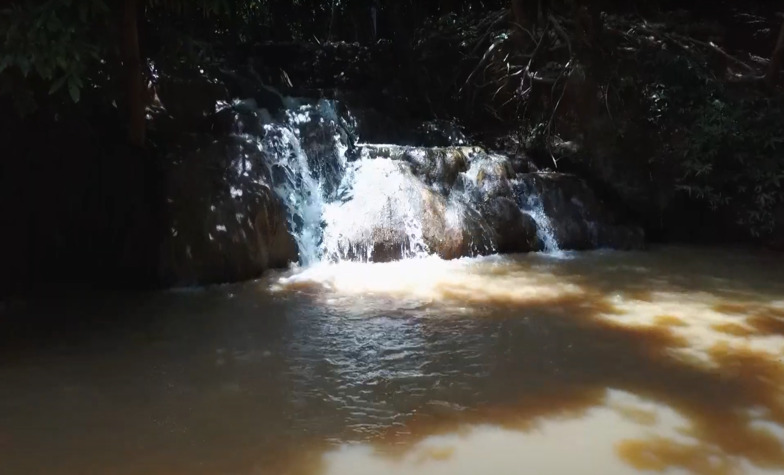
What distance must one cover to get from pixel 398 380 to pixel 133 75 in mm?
4122

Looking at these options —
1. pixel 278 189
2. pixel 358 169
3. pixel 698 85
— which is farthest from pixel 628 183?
pixel 278 189

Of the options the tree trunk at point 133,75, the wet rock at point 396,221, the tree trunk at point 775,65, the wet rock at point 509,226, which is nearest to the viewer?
the tree trunk at point 133,75

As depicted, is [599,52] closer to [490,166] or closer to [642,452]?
[490,166]

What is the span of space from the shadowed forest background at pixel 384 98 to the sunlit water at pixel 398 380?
113cm

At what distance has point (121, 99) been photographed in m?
6.26

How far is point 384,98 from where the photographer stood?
1023cm

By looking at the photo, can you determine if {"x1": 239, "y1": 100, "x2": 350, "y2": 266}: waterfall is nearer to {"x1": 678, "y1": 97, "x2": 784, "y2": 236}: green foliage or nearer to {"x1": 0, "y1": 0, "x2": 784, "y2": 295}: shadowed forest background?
{"x1": 0, "y1": 0, "x2": 784, "y2": 295}: shadowed forest background

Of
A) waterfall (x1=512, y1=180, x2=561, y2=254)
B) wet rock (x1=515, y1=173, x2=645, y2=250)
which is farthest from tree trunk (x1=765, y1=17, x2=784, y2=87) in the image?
waterfall (x1=512, y1=180, x2=561, y2=254)

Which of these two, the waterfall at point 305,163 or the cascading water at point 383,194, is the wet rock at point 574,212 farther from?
the waterfall at point 305,163

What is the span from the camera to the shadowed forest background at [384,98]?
551cm

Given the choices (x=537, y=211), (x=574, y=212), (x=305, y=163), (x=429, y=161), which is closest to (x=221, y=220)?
(x=305, y=163)

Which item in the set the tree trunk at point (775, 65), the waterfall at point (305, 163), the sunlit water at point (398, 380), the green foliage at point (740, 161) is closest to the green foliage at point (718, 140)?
the green foliage at point (740, 161)

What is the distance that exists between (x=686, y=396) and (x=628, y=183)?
5.70 metres

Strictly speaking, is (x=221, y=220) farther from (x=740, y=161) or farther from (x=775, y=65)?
(x=775, y=65)
